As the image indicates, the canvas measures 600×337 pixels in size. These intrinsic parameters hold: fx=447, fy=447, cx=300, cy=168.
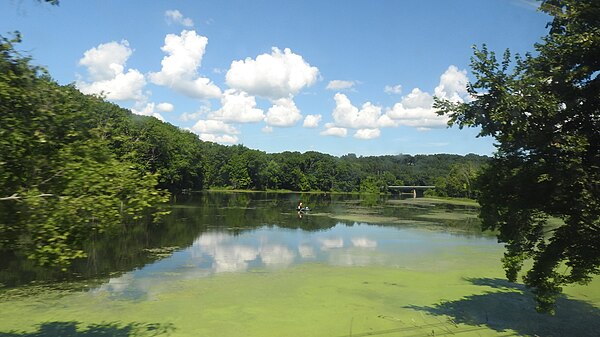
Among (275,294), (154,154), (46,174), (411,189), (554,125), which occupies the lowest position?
(275,294)

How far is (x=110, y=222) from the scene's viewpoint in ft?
23.9

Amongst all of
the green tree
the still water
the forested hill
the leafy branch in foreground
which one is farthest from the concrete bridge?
the leafy branch in foreground

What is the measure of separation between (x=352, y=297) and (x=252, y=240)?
1387cm

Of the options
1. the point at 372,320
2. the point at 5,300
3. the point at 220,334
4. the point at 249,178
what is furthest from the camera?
the point at 249,178

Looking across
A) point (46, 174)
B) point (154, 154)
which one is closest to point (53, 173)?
point (46, 174)

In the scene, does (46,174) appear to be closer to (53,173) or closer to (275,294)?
(53,173)

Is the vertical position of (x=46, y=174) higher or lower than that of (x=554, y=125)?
lower

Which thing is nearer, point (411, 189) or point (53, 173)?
point (53, 173)

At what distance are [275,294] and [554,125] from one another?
9.90 meters

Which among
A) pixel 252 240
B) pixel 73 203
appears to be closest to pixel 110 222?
pixel 73 203

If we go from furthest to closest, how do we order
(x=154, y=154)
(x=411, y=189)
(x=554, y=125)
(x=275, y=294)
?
(x=411, y=189), (x=154, y=154), (x=275, y=294), (x=554, y=125)

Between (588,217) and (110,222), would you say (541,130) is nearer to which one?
(588,217)

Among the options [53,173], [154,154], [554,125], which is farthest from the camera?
[154,154]

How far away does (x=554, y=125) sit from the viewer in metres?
9.04
